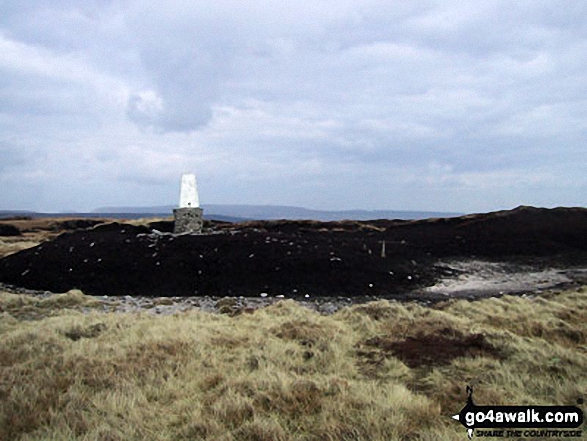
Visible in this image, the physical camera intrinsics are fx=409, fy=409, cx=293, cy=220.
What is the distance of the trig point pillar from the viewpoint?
32653 mm

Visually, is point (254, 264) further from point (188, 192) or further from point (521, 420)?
point (521, 420)

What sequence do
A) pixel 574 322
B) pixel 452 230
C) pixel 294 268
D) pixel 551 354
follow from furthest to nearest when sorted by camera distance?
pixel 452 230
pixel 294 268
pixel 574 322
pixel 551 354

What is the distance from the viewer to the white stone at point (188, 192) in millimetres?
32531

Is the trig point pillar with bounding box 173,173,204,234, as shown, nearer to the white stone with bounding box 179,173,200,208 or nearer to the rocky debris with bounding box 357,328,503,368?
the white stone with bounding box 179,173,200,208

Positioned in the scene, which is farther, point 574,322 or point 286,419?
point 574,322

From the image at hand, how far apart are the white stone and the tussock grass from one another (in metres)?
20.4

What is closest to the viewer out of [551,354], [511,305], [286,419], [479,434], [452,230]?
[479,434]

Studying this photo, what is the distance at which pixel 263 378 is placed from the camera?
732cm

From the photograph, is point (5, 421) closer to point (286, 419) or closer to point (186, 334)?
point (286, 419)

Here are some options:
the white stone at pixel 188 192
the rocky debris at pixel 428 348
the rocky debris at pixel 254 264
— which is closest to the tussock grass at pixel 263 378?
the rocky debris at pixel 428 348

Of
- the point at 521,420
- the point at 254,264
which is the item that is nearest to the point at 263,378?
the point at 521,420

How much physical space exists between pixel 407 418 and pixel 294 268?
1811 centimetres

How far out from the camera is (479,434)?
5332mm

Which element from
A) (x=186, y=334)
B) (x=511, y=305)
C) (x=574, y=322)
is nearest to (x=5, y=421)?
(x=186, y=334)
